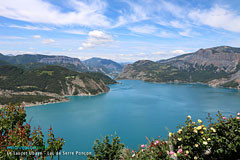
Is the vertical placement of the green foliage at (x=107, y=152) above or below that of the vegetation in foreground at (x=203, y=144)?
below

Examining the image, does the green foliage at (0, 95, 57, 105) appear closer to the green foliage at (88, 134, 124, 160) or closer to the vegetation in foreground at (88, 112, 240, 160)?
the green foliage at (88, 134, 124, 160)

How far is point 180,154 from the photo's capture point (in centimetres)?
1094

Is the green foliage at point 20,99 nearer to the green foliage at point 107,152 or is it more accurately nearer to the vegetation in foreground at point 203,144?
the green foliage at point 107,152

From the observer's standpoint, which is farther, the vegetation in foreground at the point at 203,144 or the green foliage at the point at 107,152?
the green foliage at the point at 107,152

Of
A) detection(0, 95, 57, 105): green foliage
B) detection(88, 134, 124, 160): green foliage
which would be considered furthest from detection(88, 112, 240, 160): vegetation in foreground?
detection(0, 95, 57, 105): green foliage

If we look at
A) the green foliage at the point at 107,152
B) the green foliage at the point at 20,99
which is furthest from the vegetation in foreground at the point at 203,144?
the green foliage at the point at 20,99

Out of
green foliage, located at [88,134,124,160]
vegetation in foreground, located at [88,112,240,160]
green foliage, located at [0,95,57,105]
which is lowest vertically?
green foliage, located at [0,95,57,105]

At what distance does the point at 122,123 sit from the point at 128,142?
25.8m

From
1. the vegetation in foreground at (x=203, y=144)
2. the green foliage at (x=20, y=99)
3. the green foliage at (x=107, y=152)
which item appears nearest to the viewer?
the vegetation in foreground at (x=203, y=144)

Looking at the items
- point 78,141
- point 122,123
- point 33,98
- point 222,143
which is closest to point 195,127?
point 222,143

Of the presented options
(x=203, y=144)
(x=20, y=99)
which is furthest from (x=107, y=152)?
(x=20, y=99)

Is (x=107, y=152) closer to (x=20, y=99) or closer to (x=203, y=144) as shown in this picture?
(x=203, y=144)

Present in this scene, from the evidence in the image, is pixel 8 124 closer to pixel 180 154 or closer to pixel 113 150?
pixel 113 150

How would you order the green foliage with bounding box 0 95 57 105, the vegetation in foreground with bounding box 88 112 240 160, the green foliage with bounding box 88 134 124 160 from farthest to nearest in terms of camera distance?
the green foliage with bounding box 0 95 57 105
the green foliage with bounding box 88 134 124 160
the vegetation in foreground with bounding box 88 112 240 160
